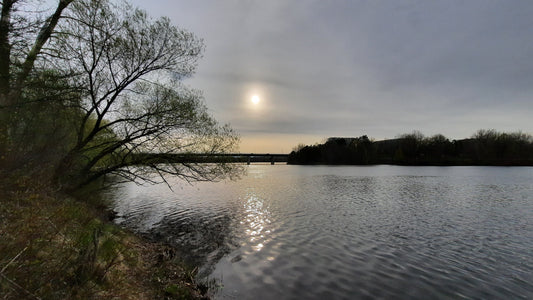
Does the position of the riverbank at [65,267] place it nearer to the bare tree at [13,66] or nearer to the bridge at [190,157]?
the bare tree at [13,66]

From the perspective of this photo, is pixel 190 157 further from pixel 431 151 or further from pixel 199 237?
pixel 431 151

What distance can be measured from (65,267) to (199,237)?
9506mm

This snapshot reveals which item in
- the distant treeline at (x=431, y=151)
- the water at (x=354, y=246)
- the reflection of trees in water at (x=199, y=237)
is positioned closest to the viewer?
the water at (x=354, y=246)

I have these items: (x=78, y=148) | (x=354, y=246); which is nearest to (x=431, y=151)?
(x=354, y=246)

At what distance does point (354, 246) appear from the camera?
1316cm

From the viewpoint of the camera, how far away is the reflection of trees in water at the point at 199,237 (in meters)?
12.1

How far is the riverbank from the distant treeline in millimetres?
139225

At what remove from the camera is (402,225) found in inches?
671

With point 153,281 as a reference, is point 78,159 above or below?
above

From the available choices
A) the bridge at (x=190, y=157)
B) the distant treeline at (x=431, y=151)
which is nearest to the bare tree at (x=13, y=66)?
the bridge at (x=190, y=157)

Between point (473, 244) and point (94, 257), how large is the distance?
1642cm

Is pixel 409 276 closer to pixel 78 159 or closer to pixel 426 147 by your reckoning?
pixel 78 159

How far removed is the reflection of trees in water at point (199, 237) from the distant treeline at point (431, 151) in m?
131

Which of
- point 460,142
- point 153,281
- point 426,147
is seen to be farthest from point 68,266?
point 460,142
